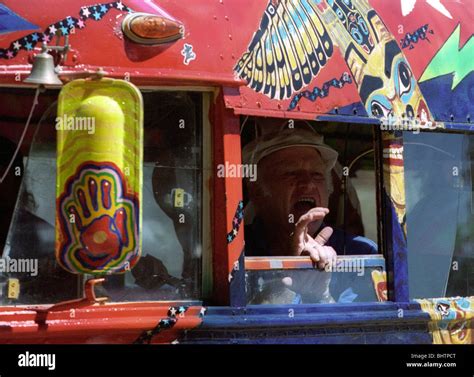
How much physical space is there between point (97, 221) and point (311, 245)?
5.39 feet

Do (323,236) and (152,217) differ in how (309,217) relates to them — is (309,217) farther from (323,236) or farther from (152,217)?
(152,217)

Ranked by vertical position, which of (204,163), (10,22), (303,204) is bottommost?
(303,204)

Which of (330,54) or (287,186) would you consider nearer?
(330,54)

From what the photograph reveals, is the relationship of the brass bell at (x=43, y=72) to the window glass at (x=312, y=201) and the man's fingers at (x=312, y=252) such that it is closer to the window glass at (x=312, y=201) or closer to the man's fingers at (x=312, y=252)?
the window glass at (x=312, y=201)

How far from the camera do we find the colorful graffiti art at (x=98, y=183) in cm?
349

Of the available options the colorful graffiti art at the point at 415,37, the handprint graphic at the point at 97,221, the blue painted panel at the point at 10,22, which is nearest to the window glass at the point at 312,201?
the colorful graffiti art at the point at 415,37

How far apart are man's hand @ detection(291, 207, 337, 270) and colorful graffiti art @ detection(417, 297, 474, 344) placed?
59 centimetres

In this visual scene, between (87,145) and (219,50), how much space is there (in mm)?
1056

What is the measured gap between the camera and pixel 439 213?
18.0 feet

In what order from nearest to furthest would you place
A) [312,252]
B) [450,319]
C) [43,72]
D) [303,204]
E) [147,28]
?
[43,72], [147,28], [312,252], [450,319], [303,204]

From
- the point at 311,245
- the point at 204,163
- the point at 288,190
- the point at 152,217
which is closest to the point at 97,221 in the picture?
the point at 152,217

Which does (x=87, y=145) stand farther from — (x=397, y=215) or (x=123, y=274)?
(x=397, y=215)
